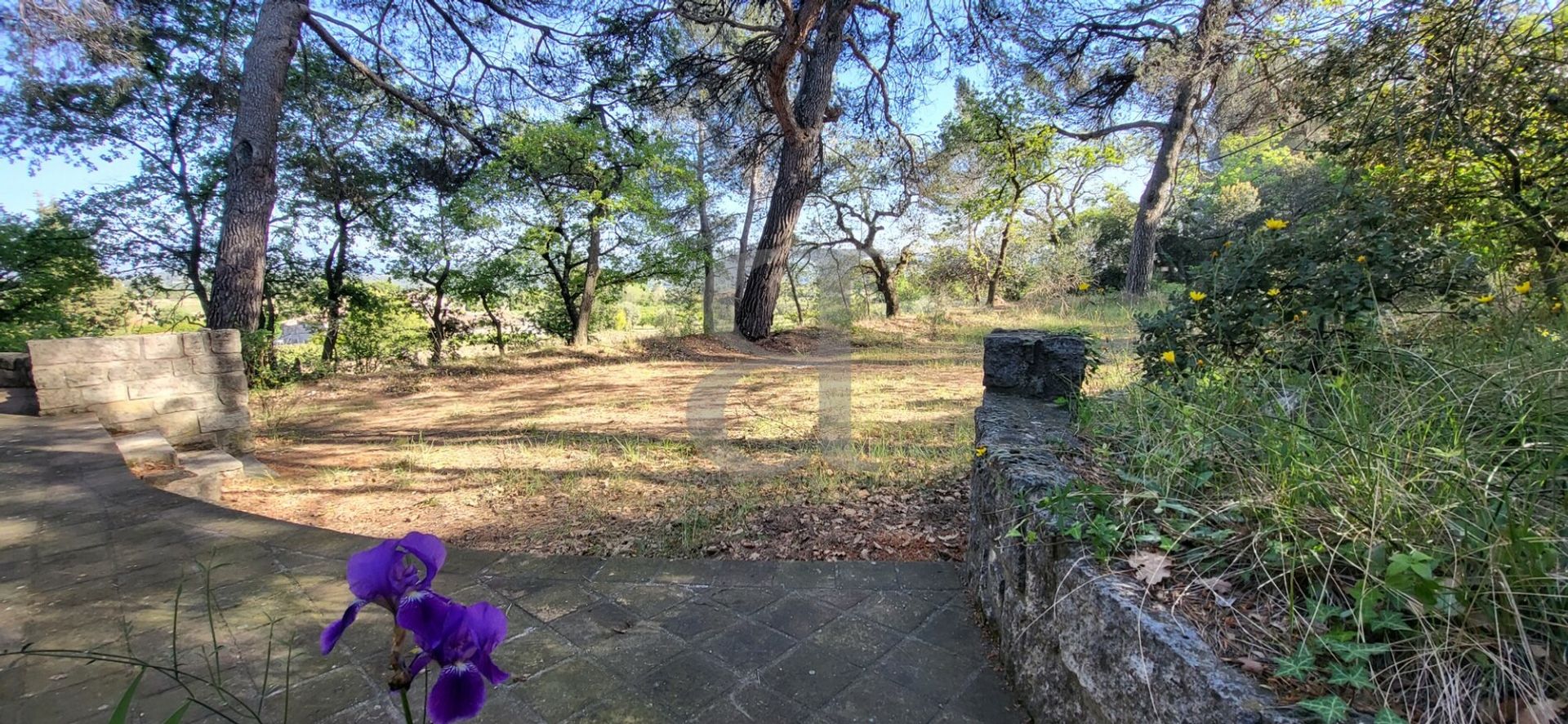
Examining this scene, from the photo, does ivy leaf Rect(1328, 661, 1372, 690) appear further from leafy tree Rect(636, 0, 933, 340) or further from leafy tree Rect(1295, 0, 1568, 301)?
leafy tree Rect(636, 0, 933, 340)

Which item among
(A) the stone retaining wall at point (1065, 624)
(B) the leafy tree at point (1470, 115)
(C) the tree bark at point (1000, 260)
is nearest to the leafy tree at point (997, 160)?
(C) the tree bark at point (1000, 260)

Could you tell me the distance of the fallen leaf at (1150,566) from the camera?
105 cm

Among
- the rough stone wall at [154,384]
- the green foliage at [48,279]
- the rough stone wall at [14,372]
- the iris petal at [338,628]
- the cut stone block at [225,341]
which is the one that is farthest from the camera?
the green foliage at [48,279]

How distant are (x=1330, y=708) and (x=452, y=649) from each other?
3.58 ft

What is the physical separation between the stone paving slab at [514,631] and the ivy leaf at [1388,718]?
0.68m

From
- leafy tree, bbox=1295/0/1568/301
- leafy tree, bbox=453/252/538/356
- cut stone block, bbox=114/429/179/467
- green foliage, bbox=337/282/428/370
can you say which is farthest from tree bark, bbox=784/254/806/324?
leafy tree, bbox=1295/0/1568/301

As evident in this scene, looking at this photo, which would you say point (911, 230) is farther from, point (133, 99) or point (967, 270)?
point (133, 99)

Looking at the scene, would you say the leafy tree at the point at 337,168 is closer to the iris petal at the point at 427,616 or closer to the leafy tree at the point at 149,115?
the leafy tree at the point at 149,115

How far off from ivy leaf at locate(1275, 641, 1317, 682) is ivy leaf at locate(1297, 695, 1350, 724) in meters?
0.05

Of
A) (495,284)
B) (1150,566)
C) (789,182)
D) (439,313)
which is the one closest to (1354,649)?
(1150,566)

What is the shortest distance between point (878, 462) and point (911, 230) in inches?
425

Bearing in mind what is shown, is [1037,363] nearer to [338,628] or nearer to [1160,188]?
[338,628]

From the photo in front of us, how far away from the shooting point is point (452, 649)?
22.4 inches

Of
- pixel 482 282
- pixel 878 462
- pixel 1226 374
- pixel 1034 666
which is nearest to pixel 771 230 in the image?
pixel 482 282
